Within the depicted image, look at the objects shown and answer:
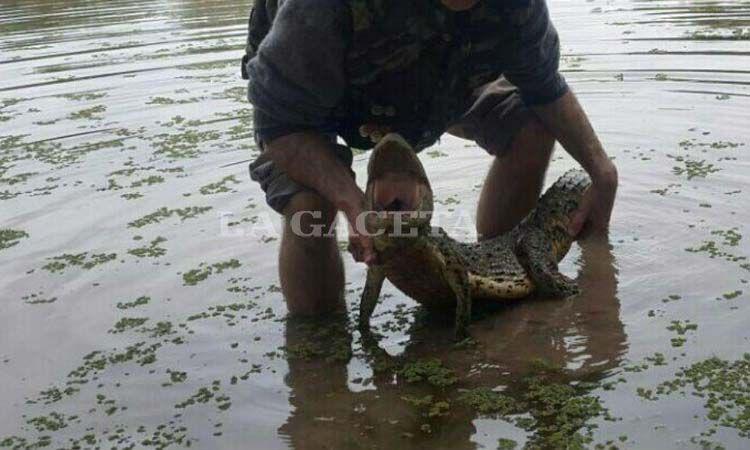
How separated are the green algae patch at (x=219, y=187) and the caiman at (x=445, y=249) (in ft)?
6.86

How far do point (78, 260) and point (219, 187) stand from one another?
1.21 m

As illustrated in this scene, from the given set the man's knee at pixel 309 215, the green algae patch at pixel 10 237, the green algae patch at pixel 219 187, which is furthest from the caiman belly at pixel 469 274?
the green algae patch at pixel 10 237

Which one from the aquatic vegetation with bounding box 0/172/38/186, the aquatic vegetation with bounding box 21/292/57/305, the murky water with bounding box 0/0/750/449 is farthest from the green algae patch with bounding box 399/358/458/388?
the aquatic vegetation with bounding box 0/172/38/186

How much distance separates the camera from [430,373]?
311 cm

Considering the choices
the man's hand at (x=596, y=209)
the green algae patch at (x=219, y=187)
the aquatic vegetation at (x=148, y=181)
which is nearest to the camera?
the man's hand at (x=596, y=209)

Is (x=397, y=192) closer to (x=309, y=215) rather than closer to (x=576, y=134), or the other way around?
(x=309, y=215)

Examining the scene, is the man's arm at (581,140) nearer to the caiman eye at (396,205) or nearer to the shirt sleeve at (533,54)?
the shirt sleeve at (533,54)

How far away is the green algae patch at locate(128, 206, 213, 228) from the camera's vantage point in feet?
16.2

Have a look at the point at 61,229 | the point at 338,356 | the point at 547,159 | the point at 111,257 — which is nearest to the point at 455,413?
the point at 338,356

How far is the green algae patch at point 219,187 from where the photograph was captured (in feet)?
17.7

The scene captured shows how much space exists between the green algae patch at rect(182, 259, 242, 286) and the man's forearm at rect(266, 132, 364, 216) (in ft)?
3.40

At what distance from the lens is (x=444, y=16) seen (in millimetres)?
3156

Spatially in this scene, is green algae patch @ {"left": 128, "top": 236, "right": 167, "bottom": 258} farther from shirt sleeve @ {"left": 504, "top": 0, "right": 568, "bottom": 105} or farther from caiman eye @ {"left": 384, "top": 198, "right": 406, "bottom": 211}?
shirt sleeve @ {"left": 504, "top": 0, "right": 568, "bottom": 105}

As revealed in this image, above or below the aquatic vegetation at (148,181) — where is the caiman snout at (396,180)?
above
